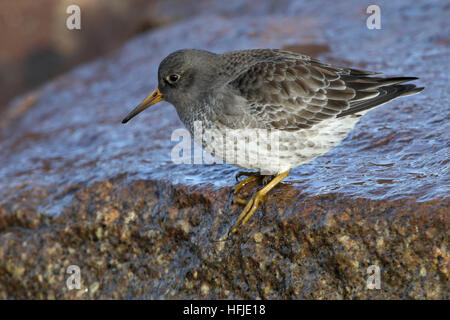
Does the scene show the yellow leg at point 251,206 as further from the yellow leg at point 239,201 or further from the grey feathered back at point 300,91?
the grey feathered back at point 300,91

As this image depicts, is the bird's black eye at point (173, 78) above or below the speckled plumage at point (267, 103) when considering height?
above

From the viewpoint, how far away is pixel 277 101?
590 centimetres

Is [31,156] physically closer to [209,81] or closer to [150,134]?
[150,134]

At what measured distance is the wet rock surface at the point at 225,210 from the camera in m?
5.04

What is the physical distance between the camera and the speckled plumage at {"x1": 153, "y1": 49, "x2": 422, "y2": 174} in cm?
576

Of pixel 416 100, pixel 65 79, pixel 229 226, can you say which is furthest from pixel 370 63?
pixel 65 79

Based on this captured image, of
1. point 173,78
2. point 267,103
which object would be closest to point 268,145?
point 267,103

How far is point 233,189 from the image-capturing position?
607 cm

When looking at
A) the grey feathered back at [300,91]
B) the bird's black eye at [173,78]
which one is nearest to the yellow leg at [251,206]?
the grey feathered back at [300,91]

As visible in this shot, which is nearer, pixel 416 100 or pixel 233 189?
pixel 233 189

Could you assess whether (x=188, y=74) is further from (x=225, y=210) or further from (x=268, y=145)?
(x=225, y=210)

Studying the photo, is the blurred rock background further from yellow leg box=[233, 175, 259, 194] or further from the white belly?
the white belly

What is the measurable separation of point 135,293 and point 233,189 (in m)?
1.65

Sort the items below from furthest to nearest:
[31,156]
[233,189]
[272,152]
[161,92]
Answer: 1. [31,156]
2. [161,92]
3. [233,189]
4. [272,152]
